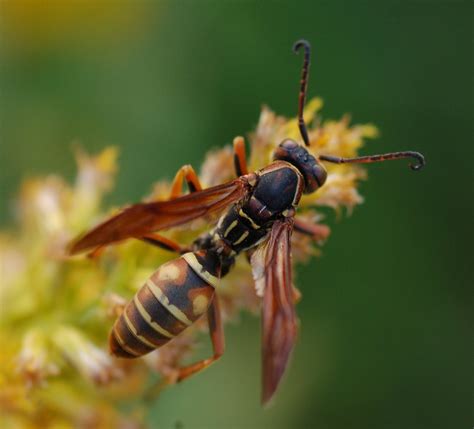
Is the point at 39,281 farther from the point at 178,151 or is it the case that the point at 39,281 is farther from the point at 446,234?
the point at 446,234

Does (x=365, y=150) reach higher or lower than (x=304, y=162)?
higher

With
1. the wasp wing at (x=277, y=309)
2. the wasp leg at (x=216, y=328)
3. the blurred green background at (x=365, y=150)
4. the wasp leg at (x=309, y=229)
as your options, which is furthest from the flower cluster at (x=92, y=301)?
the blurred green background at (x=365, y=150)

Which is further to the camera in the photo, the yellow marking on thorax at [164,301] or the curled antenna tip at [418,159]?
the curled antenna tip at [418,159]

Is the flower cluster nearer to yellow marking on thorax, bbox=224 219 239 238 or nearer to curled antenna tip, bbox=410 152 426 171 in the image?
yellow marking on thorax, bbox=224 219 239 238

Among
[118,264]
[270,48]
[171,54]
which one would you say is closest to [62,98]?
[171,54]

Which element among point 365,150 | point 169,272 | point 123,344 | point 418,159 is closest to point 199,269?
point 169,272

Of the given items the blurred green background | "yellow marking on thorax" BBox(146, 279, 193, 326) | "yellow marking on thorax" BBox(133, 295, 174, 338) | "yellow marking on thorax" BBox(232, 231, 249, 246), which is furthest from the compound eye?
the blurred green background

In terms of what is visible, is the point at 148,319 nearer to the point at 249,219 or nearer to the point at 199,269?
the point at 199,269

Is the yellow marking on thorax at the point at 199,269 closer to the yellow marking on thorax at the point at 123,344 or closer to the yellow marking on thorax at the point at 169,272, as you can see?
the yellow marking on thorax at the point at 169,272
